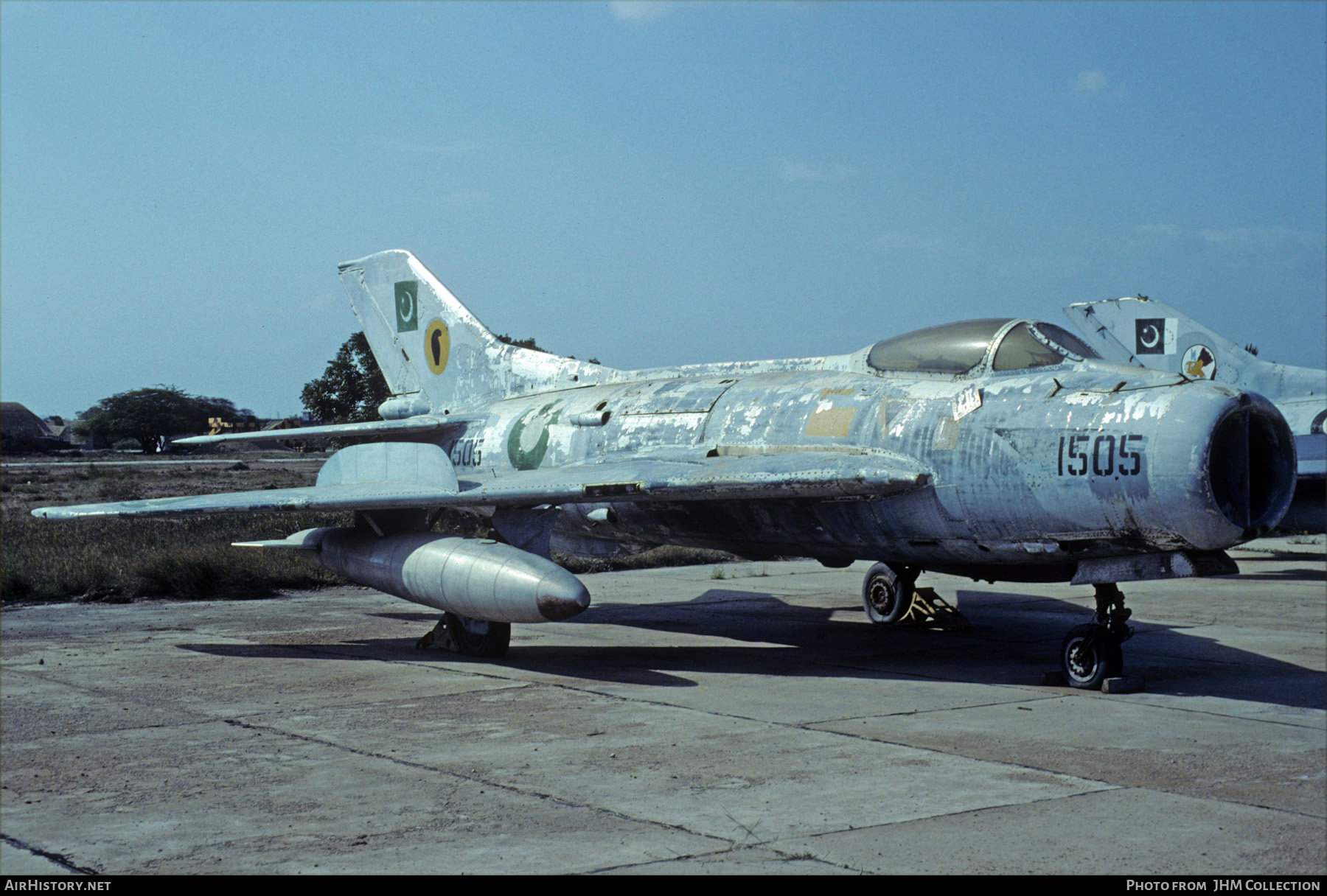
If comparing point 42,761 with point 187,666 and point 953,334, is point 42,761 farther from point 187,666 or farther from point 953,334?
point 953,334

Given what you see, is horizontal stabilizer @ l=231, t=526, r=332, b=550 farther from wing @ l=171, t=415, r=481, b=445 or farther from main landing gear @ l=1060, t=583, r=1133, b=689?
main landing gear @ l=1060, t=583, r=1133, b=689

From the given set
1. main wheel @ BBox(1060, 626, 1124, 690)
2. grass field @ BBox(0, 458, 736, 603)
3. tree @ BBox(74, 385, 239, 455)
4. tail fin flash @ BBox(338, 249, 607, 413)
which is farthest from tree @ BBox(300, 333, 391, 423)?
tree @ BBox(74, 385, 239, 455)

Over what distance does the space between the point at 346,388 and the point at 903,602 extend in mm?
33135

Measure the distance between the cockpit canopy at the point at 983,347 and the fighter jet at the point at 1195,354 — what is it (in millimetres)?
11149

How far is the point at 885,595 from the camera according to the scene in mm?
14062

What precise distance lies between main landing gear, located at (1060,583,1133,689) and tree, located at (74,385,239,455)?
133m

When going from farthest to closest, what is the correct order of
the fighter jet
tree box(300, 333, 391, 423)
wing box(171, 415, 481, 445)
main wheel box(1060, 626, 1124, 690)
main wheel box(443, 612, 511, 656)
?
tree box(300, 333, 391, 423)
the fighter jet
wing box(171, 415, 481, 445)
main wheel box(443, 612, 511, 656)
main wheel box(1060, 626, 1124, 690)

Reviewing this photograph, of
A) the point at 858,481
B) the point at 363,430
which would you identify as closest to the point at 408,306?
the point at 363,430

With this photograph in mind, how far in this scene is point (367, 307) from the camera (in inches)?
678

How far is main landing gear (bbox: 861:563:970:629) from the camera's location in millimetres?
13641

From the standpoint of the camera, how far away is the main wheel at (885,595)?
1388cm

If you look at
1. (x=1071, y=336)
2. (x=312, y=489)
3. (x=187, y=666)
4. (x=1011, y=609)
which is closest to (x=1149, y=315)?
(x=1011, y=609)

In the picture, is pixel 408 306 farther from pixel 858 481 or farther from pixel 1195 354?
pixel 1195 354

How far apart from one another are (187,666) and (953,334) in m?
7.48
